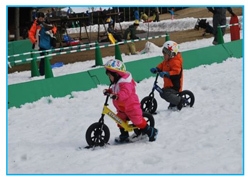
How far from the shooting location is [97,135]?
6.61 m

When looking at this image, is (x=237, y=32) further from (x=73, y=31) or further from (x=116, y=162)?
(x=116, y=162)

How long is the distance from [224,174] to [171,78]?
3687 millimetres

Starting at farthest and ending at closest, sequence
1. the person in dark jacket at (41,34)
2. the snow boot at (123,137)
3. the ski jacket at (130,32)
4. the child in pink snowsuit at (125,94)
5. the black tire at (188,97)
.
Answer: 1. the ski jacket at (130,32)
2. the person in dark jacket at (41,34)
3. the black tire at (188,97)
4. the snow boot at (123,137)
5. the child in pink snowsuit at (125,94)

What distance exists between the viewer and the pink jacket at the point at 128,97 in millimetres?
6527

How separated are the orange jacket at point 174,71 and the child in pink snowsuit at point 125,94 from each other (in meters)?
2.00

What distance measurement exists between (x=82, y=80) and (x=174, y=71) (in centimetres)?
260

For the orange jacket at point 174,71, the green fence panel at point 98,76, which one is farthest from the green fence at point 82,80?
the orange jacket at point 174,71

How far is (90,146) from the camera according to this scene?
656cm

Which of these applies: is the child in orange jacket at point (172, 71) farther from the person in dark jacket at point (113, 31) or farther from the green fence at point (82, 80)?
→ the person in dark jacket at point (113, 31)

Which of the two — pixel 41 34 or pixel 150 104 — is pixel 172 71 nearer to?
pixel 150 104

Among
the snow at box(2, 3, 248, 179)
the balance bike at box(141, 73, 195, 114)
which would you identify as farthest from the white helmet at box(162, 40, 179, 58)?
the snow at box(2, 3, 248, 179)

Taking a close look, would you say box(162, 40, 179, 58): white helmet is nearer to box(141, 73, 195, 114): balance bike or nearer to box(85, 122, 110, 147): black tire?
box(141, 73, 195, 114): balance bike

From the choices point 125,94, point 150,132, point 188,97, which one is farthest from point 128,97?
point 188,97

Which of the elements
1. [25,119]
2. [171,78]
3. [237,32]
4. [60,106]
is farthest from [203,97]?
[237,32]
